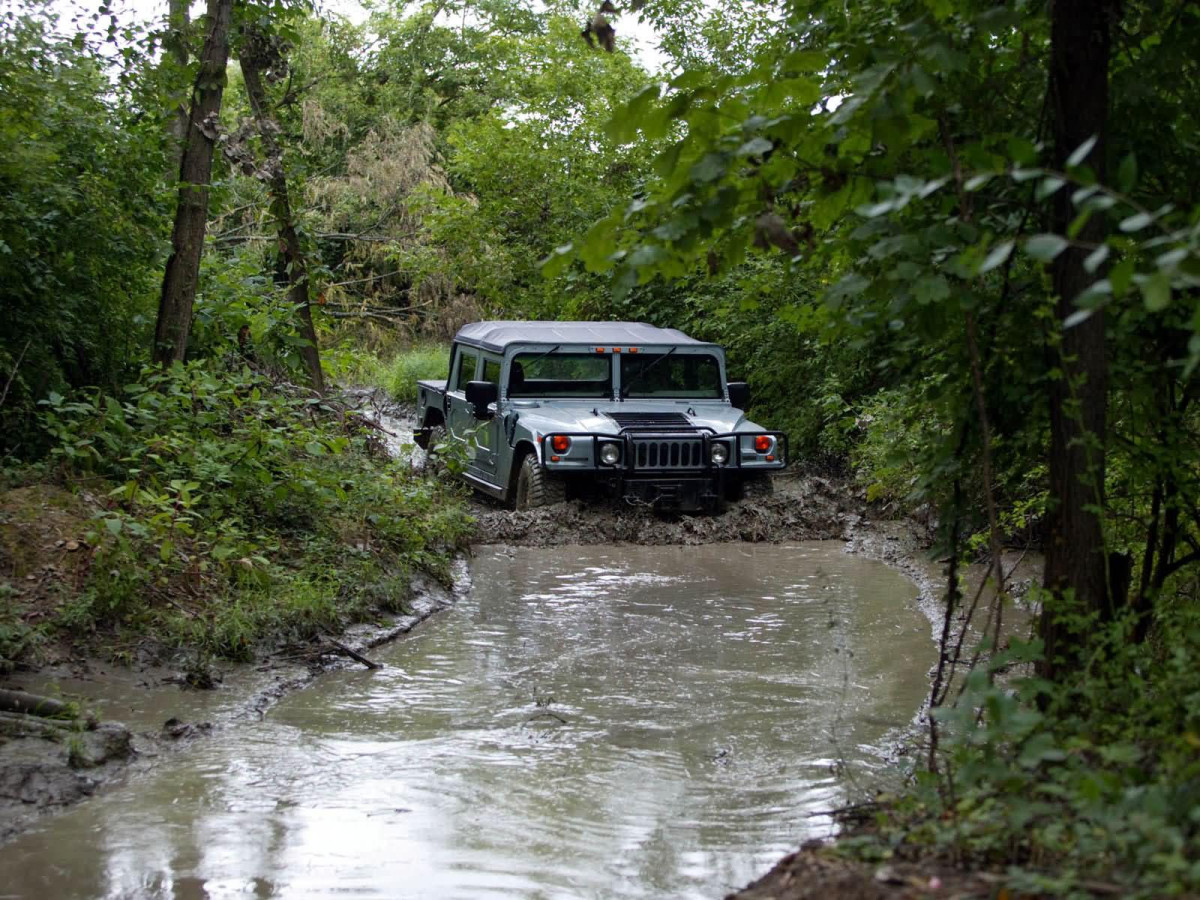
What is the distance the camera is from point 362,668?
6.81m

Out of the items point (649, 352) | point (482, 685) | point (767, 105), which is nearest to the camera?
point (767, 105)

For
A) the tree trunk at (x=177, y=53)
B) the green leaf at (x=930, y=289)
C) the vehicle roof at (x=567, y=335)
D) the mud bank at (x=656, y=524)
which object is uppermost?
the tree trunk at (x=177, y=53)

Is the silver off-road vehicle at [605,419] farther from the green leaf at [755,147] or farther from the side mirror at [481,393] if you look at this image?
the green leaf at [755,147]

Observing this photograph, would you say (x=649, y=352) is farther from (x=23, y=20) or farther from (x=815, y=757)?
(x=815, y=757)

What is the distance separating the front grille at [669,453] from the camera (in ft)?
36.0

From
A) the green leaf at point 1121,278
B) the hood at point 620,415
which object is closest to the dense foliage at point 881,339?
the green leaf at point 1121,278

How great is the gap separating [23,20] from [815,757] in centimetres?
601

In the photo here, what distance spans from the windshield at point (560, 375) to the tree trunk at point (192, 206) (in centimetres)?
330

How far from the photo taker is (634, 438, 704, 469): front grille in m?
11.0

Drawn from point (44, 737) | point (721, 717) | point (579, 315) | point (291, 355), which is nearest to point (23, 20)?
point (291, 355)

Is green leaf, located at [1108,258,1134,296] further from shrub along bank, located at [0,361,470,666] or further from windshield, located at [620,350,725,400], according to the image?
windshield, located at [620,350,725,400]

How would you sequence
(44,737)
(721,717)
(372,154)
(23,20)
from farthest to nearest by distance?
1. (372,154)
2. (23,20)
3. (721,717)
4. (44,737)

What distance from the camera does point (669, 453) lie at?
36.1 ft

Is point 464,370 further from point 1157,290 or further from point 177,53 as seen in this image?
point 1157,290
